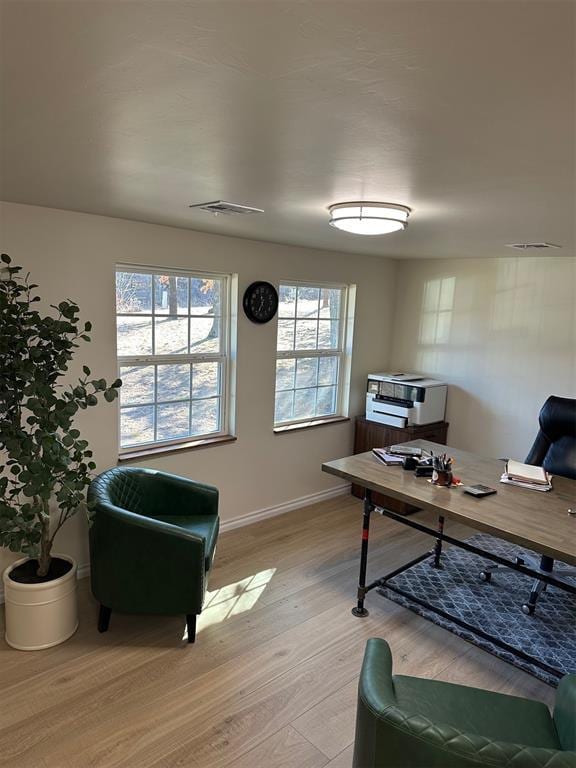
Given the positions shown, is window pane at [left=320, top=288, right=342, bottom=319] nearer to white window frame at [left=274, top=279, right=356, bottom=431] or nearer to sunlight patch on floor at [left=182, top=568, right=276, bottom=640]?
white window frame at [left=274, top=279, right=356, bottom=431]

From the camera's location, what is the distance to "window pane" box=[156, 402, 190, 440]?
375 cm

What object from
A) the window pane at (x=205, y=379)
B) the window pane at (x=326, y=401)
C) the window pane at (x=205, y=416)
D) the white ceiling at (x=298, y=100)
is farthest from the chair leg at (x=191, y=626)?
the window pane at (x=326, y=401)

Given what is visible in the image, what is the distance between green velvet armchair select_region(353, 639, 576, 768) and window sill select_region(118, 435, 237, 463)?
85.7 inches

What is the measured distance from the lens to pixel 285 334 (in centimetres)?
447

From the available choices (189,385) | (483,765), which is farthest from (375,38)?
(189,385)

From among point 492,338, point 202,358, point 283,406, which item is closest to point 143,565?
point 202,358

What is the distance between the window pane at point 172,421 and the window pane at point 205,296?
0.73 meters

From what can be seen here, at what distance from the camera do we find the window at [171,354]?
3.51 m

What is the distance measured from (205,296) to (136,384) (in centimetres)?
85

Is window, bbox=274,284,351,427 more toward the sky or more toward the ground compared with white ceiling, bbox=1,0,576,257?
more toward the ground

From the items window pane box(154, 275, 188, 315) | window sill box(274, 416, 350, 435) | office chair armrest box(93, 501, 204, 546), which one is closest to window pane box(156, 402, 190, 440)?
window pane box(154, 275, 188, 315)

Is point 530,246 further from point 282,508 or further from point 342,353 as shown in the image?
point 282,508

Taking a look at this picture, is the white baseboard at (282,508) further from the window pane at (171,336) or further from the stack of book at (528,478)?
the stack of book at (528,478)

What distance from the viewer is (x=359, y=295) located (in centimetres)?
491
